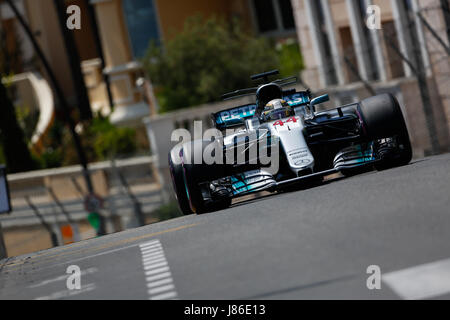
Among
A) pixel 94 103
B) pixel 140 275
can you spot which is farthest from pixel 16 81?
pixel 140 275

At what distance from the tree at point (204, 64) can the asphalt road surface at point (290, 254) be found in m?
20.3

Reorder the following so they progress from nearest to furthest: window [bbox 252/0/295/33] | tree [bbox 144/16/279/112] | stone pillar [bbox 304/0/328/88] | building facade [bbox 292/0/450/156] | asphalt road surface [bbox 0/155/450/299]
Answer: asphalt road surface [bbox 0/155/450/299], building facade [bbox 292/0/450/156], stone pillar [bbox 304/0/328/88], tree [bbox 144/16/279/112], window [bbox 252/0/295/33]

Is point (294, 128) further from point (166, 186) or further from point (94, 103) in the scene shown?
point (94, 103)

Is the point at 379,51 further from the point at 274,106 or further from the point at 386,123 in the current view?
the point at 386,123

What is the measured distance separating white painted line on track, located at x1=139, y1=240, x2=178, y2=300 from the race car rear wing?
4273 millimetres

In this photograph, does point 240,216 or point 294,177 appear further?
point 294,177

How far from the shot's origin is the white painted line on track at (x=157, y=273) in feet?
20.7

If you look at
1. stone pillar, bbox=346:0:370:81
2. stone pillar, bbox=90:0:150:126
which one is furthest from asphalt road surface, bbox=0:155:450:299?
stone pillar, bbox=90:0:150:126

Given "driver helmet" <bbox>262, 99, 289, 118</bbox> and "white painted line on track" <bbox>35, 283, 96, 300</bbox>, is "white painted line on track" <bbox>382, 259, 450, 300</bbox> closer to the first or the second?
"white painted line on track" <bbox>35, 283, 96, 300</bbox>

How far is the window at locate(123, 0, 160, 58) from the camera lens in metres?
35.0

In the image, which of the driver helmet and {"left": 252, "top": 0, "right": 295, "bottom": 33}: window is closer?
the driver helmet

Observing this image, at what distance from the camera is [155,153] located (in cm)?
2497

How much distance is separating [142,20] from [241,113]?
22747 mm

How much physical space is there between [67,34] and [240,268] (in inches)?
1266
